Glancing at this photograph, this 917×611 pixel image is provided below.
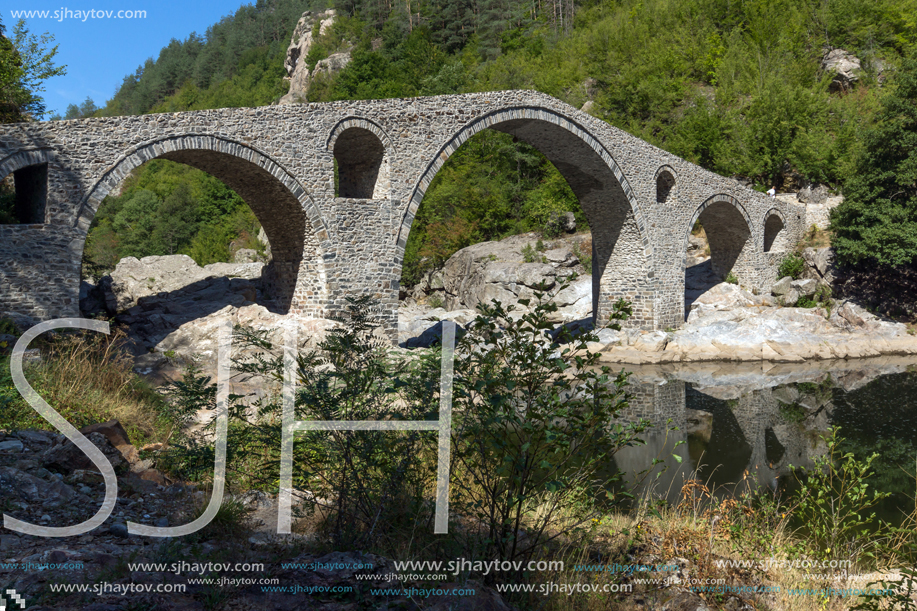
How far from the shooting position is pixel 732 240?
21.4 metres

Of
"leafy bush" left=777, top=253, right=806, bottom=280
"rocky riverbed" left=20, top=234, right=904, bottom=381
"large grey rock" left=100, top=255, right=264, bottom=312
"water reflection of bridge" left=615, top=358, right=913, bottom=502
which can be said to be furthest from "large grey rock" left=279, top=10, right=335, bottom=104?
"water reflection of bridge" left=615, top=358, right=913, bottom=502

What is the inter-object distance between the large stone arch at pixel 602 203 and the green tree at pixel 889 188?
6.52 m

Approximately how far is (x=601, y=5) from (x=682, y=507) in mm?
42464

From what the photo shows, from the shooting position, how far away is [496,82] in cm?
2964

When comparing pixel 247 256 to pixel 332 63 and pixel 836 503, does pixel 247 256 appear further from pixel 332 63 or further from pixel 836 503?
pixel 836 503

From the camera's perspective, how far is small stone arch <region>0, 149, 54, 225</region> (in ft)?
29.3

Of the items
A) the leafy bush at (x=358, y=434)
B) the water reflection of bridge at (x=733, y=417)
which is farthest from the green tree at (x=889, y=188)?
the leafy bush at (x=358, y=434)

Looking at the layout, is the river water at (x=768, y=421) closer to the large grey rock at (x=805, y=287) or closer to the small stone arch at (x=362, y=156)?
the large grey rock at (x=805, y=287)

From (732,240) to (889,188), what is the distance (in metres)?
5.04

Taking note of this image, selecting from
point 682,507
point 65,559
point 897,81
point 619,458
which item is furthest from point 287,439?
point 897,81

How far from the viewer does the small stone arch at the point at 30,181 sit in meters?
8.92

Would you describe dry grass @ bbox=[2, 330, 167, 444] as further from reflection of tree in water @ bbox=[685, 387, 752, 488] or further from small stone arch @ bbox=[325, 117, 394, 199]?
small stone arch @ bbox=[325, 117, 394, 199]

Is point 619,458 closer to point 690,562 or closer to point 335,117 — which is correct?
point 690,562

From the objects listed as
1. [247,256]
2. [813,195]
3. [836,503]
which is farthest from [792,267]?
[247,256]
